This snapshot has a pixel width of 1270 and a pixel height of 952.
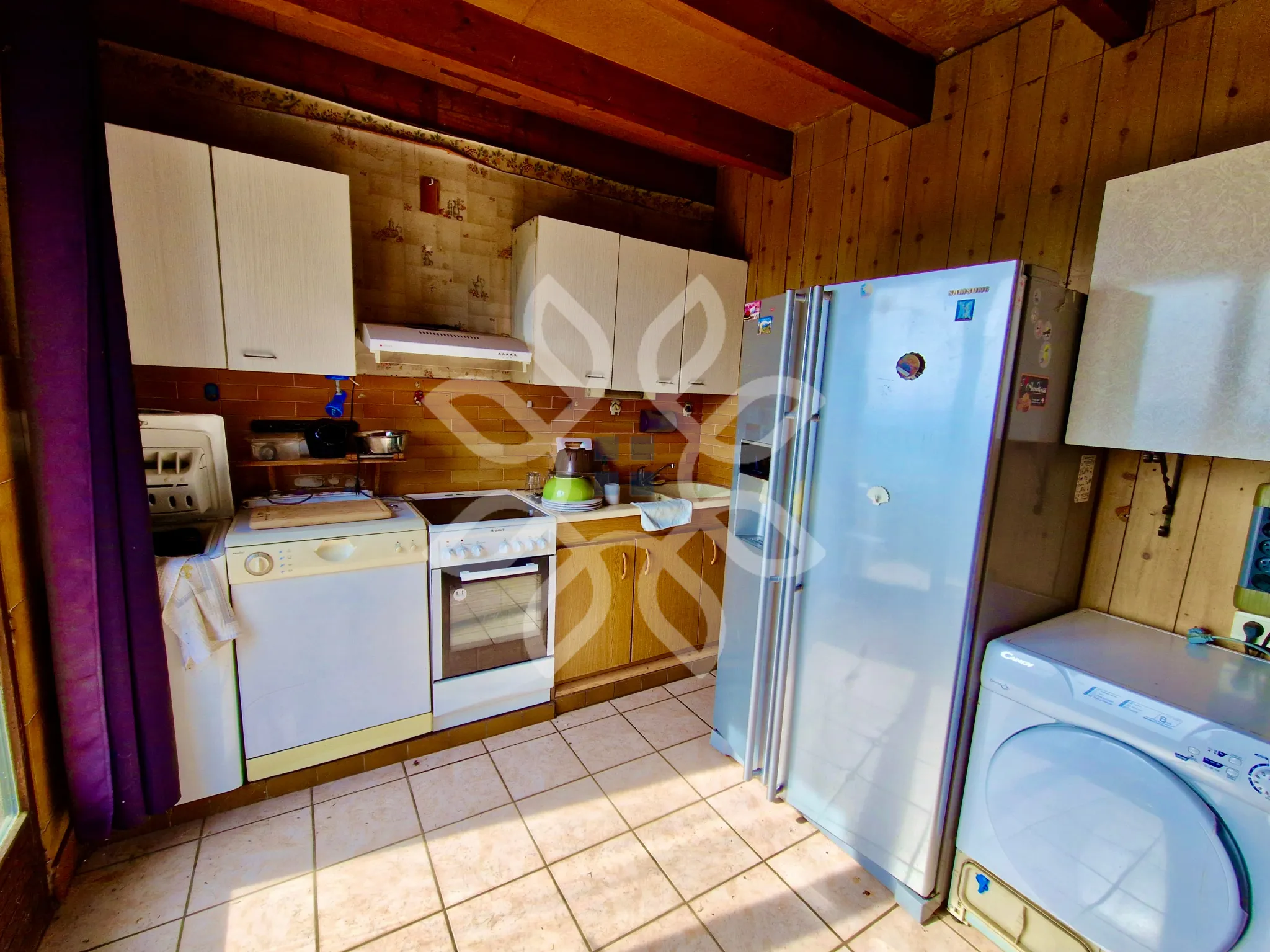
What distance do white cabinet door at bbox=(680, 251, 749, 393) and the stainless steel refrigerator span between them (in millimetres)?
857

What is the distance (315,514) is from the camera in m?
1.97

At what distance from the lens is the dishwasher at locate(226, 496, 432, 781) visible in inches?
71.1

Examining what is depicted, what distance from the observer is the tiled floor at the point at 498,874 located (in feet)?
4.86

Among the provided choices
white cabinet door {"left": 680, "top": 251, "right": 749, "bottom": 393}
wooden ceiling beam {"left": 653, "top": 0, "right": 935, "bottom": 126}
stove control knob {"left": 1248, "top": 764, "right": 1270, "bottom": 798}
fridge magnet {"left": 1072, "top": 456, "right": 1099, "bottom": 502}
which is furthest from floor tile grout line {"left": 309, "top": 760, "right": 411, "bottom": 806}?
wooden ceiling beam {"left": 653, "top": 0, "right": 935, "bottom": 126}

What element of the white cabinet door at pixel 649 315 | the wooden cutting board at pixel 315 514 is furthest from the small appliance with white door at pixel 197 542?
the white cabinet door at pixel 649 315

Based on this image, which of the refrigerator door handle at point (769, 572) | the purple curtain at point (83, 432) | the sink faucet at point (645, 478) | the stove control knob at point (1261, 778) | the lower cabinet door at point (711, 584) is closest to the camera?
the stove control knob at point (1261, 778)

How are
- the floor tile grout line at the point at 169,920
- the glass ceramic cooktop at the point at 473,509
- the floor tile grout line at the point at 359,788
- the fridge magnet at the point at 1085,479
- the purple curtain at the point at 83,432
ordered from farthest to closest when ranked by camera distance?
the glass ceramic cooktop at the point at 473,509 < the floor tile grout line at the point at 359,788 < the fridge magnet at the point at 1085,479 < the floor tile grout line at the point at 169,920 < the purple curtain at the point at 83,432

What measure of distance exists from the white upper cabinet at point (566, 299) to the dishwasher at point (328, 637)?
0.94 meters

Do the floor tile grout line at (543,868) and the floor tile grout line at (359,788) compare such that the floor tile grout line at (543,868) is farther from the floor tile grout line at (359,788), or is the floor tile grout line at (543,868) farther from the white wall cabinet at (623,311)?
the white wall cabinet at (623,311)

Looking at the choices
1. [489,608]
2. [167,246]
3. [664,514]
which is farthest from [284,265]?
[664,514]

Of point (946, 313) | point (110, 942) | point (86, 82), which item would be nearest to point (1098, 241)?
point (946, 313)

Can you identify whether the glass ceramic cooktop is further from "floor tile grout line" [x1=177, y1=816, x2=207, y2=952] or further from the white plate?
"floor tile grout line" [x1=177, y1=816, x2=207, y2=952]

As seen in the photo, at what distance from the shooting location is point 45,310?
134 centimetres

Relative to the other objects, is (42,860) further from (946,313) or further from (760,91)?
(760,91)
